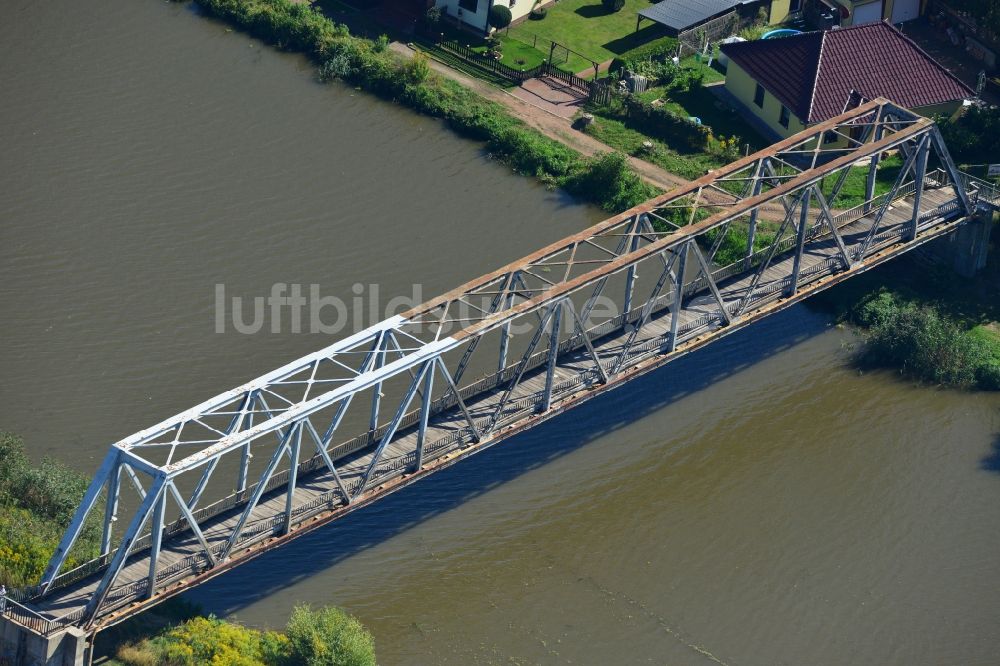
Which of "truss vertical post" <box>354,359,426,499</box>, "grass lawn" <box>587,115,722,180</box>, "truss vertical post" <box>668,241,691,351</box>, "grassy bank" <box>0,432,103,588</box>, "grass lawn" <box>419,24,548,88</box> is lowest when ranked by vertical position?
"grassy bank" <box>0,432,103,588</box>

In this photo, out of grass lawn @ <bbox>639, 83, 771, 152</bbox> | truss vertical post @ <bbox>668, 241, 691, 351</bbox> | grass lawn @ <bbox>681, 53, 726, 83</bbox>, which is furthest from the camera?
grass lawn @ <bbox>681, 53, 726, 83</bbox>

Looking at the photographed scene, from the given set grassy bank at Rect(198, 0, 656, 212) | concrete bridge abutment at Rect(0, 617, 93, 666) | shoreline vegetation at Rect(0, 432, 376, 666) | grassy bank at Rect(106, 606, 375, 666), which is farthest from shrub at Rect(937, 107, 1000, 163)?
concrete bridge abutment at Rect(0, 617, 93, 666)

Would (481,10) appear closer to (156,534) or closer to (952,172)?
(952,172)

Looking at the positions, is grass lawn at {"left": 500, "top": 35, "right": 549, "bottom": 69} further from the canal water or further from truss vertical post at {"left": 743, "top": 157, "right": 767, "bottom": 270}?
truss vertical post at {"left": 743, "top": 157, "right": 767, "bottom": 270}

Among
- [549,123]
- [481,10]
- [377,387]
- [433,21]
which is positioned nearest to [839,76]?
[549,123]

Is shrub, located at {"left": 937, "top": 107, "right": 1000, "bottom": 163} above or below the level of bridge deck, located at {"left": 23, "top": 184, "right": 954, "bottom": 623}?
above

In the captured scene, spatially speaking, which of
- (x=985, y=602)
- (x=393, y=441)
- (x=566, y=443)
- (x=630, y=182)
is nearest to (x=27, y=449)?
(x=393, y=441)
